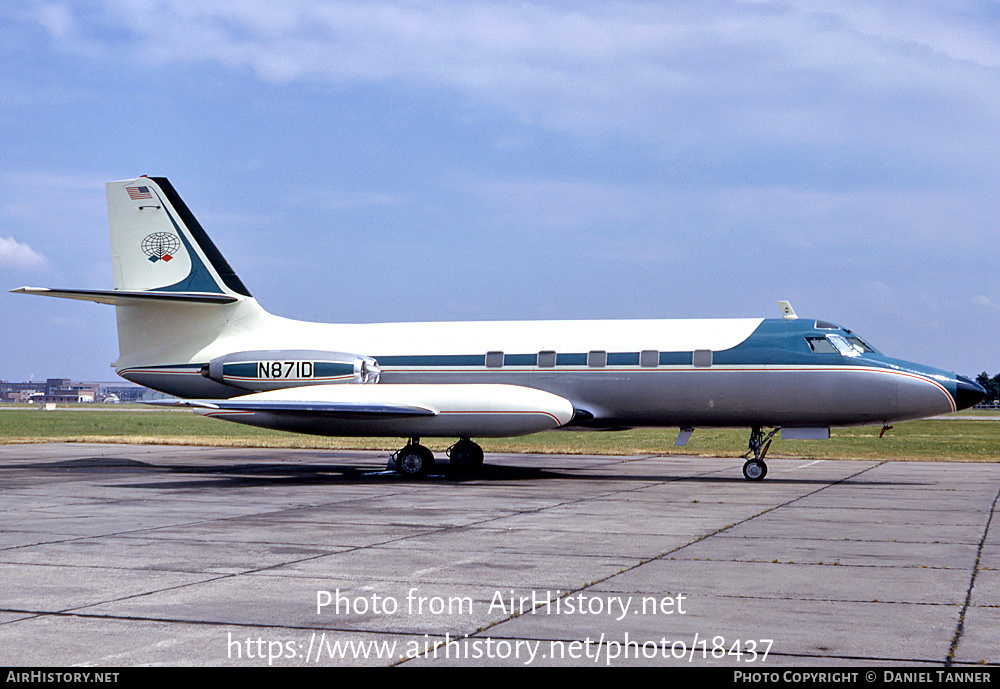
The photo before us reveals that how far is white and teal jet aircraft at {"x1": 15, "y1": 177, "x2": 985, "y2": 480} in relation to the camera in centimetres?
2142

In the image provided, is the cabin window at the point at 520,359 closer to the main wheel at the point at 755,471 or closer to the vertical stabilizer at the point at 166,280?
the main wheel at the point at 755,471

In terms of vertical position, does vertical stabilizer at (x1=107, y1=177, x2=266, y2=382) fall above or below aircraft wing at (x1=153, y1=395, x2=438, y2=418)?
above

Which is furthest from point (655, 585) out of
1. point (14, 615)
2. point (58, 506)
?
point (58, 506)

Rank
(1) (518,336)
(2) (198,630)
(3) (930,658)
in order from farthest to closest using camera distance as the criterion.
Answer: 1. (1) (518,336)
2. (2) (198,630)
3. (3) (930,658)

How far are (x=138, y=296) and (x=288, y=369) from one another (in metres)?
4.00

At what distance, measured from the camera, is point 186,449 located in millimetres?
35125

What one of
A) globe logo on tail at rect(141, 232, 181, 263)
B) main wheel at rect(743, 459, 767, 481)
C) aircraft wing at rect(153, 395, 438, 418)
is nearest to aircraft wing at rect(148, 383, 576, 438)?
aircraft wing at rect(153, 395, 438, 418)

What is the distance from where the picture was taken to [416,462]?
23.2m

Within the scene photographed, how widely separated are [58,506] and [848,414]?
49.8 ft

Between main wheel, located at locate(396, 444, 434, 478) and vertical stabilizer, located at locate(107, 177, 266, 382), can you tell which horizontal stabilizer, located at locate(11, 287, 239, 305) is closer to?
vertical stabilizer, located at locate(107, 177, 266, 382)

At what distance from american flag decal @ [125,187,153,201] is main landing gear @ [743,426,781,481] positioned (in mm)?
15750

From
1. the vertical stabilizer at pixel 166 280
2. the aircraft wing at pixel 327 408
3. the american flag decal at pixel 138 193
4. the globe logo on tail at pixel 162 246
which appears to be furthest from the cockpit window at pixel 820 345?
the american flag decal at pixel 138 193

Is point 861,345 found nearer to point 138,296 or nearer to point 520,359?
point 520,359

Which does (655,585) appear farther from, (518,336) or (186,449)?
(186,449)
